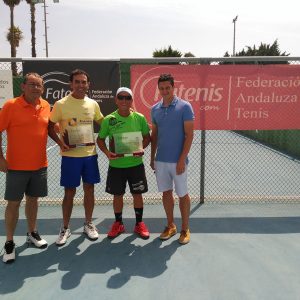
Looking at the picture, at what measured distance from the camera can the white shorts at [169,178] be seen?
3.78 metres

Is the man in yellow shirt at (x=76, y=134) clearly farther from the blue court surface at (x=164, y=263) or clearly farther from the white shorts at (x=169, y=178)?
the white shorts at (x=169, y=178)

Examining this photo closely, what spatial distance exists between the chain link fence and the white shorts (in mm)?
1303

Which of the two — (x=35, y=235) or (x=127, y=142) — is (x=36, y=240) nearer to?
(x=35, y=235)

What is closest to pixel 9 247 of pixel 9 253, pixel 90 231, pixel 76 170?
pixel 9 253

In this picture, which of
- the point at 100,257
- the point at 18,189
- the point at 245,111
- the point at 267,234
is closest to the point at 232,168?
the point at 245,111

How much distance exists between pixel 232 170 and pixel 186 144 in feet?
15.5

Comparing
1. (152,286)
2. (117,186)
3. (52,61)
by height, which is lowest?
(152,286)

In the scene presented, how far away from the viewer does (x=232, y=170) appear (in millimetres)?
8055

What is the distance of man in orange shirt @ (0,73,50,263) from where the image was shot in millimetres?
3348

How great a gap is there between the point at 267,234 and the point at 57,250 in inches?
100

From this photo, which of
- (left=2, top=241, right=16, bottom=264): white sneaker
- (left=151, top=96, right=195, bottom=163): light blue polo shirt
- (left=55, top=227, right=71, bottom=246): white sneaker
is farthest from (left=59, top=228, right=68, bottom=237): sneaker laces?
(left=151, top=96, right=195, bottom=163): light blue polo shirt

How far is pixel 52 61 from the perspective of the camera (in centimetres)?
468

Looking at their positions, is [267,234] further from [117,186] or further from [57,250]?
[57,250]

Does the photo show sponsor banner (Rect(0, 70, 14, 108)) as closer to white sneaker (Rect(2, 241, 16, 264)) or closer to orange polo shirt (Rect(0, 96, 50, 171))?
orange polo shirt (Rect(0, 96, 50, 171))
